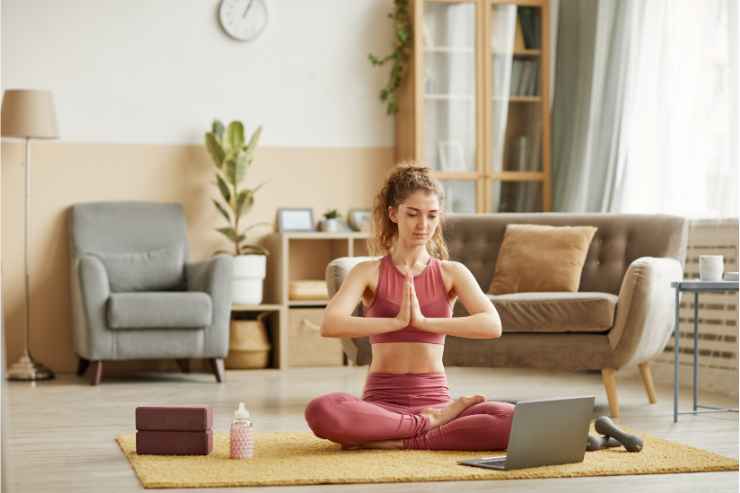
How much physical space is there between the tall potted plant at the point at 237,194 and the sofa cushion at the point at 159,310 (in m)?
0.62

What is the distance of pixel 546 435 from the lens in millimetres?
2924

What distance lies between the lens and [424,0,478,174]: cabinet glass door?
6363mm

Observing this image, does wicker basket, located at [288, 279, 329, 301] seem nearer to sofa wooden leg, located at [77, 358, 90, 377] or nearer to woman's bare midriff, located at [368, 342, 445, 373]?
sofa wooden leg, located at [77, 358, 90, 377]

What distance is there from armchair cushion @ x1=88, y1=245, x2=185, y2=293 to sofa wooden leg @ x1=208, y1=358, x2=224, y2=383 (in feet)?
1.77

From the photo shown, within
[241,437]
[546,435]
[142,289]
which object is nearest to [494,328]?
[546,435]

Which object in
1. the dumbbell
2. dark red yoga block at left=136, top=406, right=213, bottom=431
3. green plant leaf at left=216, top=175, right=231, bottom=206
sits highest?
green plant leaf at left=216, top=175, right=231, bottom=206

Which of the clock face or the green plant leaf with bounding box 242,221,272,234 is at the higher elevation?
the clock face

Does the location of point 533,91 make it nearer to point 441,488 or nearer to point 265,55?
point 265,55

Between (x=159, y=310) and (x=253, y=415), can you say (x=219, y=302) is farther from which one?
(x=253, y=415)

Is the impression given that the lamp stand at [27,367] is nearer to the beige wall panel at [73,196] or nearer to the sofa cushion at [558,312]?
the beige wall panel at [73,196]

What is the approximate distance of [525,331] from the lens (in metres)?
4.29

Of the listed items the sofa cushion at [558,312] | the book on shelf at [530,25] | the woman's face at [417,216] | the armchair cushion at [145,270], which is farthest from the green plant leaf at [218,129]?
the woman's face at [417,216]

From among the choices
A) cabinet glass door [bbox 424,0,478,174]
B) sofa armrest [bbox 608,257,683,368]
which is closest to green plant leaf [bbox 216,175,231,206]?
cabinet glass door [bbox 424,0,478,174]

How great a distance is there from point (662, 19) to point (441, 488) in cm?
355
